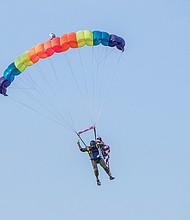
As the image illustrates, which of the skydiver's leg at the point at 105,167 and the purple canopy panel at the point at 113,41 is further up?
the purple canopy panel at the point at 113,41

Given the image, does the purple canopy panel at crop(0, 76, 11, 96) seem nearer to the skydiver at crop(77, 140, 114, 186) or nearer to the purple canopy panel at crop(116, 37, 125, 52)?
the skydiver at crop(77, 140, 114, 186)

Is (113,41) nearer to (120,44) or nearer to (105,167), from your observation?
(120,44)

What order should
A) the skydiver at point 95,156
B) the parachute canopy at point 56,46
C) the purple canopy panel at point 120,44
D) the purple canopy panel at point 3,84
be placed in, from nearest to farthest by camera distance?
the skydiver at point 95,156
the parachute canopy at point 56,46
the purple canopy panel at point 3,84
the purple canopy panel at point 120,44

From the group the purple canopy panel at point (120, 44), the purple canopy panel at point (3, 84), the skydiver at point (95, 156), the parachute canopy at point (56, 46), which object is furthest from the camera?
the purple canopy panel at point (120, 44)

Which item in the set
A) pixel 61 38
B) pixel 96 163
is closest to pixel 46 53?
pixel 61 38

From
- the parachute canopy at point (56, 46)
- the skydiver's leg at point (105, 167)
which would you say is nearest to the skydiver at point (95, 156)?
the skydiver's leg at point (105, 167)

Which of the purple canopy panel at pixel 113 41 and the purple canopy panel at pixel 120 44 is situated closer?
the purple canopy panel at pixel 113 41

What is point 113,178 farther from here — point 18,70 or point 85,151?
point 18,70

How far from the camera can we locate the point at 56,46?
98.6ft

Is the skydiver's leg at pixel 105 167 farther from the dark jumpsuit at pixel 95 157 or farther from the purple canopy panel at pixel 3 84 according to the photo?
the purple canopy panel at pixel 3 84

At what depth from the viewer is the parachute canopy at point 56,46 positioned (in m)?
30.2

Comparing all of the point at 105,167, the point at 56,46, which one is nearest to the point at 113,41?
the point at 56,46

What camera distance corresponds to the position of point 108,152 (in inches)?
1158

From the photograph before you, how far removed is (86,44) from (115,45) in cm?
119
